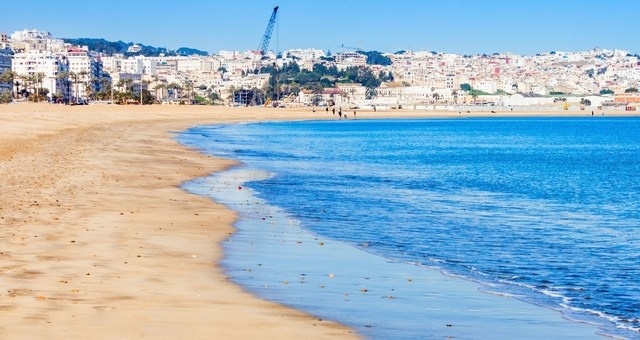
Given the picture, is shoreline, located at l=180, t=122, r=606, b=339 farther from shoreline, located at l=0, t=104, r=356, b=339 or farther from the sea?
shoreline, located at l=0, t=104, r=356, b=339

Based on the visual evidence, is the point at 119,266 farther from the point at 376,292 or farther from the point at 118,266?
the point at 376,292

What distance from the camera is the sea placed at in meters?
11.0

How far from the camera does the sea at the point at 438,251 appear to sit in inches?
435

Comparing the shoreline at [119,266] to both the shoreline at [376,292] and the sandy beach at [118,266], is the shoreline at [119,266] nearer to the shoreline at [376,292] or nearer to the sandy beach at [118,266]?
the sandy beach at [118,266]

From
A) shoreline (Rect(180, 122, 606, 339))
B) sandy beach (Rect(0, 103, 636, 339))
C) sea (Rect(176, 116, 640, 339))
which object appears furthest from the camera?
sea (Rect(176, 116, 640, 339))

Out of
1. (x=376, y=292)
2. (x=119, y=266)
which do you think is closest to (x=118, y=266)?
(x=119, y=266)

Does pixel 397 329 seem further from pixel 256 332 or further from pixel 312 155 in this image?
pixel 312 155

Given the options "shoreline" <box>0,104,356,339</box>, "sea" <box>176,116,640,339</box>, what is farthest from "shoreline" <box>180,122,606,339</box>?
"shoreline" <box>0,104,356,339</box>

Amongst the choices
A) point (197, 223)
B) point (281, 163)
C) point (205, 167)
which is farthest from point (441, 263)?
point (281, 163)

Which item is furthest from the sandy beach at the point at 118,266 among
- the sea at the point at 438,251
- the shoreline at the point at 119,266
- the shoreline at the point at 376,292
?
the sea at the point at 438,251

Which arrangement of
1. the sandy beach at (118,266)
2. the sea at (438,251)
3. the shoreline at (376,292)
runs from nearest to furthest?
1. the sandy beach at (118,266)
2. the shoreline at (376,292)
3. the sea at (438,251)

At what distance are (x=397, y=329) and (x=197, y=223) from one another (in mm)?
9188

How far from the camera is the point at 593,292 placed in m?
13.0

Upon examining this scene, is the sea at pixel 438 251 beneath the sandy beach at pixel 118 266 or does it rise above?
beneath
